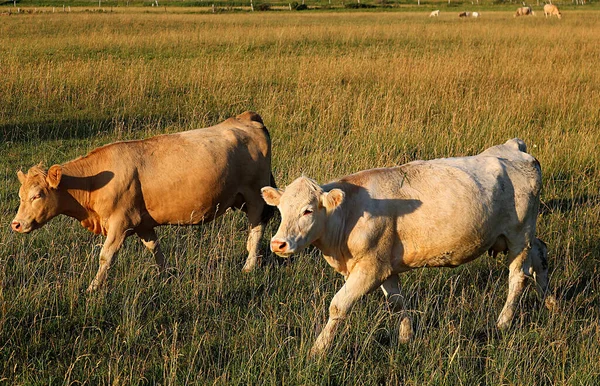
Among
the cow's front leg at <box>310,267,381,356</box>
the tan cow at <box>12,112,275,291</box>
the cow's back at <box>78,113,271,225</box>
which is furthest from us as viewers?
the cow's back at <box>78,113,271,225</box>

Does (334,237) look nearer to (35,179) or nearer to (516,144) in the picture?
(516,144)

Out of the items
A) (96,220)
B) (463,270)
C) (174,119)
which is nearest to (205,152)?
(96,220)

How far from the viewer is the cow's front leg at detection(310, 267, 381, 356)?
16.5ft

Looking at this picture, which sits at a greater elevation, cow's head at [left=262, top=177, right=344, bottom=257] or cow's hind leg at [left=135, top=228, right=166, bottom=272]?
cow's head at [left=262, top=177, right=344, bottom=257]

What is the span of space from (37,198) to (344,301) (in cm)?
316

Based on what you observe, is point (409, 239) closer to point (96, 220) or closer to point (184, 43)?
point (96, 220)

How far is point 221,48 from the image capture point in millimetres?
23125

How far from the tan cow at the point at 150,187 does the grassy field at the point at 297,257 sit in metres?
0.27

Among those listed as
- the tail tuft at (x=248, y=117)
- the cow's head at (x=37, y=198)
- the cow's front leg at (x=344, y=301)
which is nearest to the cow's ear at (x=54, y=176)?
the cow's head at (x=37, y=198)

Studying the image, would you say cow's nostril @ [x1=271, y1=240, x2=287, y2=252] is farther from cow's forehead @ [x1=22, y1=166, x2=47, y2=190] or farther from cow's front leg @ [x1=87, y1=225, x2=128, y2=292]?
cow's forehead @ [x1=22, y1=166, x2=47, y2=190]

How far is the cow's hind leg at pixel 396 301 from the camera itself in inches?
212

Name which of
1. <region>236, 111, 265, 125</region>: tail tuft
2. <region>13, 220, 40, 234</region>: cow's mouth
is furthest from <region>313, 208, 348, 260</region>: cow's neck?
<region>13, 220, 40, 234</region>: cow's mouth

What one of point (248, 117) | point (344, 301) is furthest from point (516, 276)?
point (248, 117)

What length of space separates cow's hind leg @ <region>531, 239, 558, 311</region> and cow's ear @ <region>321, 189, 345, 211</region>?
1.98 m
